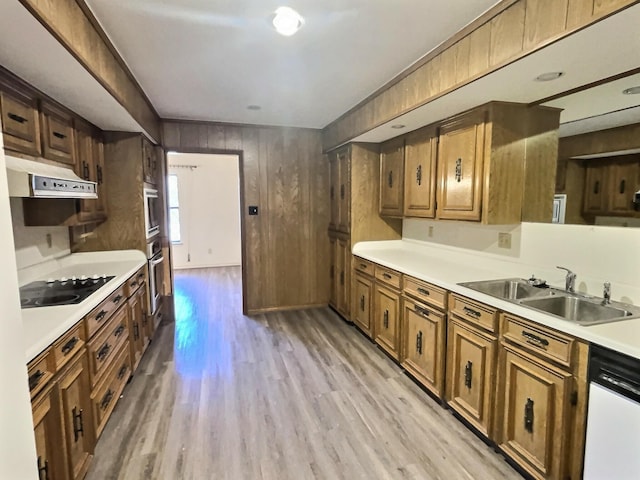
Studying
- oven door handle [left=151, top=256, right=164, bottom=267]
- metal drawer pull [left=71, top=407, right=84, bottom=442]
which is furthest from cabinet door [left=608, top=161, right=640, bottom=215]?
oven door handle [left=151, top=256, right=164, bottom=267]

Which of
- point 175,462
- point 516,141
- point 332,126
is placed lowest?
point 175,462

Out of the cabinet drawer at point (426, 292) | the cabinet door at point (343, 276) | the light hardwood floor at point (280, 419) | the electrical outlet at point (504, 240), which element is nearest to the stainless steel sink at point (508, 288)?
the cabinet drawer at point (426, 292)

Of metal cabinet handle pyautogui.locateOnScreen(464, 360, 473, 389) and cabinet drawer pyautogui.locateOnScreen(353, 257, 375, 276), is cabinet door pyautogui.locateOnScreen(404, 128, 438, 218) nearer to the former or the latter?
cabinet drawer pyautogui.locateOnScreen(353, 257, 375, 276)

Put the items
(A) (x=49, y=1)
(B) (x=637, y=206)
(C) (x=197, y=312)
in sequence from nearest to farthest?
(A) (x=49, y=1) → (B) (x=637, y=206) → (C) (x=197, y=312)

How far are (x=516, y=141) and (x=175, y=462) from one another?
296cm

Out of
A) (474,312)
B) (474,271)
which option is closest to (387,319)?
(474,271)

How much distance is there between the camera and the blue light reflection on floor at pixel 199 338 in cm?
307

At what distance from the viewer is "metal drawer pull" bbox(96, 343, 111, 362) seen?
2.07 metres

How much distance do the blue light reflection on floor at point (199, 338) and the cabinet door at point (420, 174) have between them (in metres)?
2.23

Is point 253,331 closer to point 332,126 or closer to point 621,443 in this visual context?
point 332,126

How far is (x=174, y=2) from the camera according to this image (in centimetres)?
167

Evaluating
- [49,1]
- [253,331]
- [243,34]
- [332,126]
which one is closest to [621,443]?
[243,34]

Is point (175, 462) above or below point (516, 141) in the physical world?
below

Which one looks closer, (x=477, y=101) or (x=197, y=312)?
(x=477, y=101)
